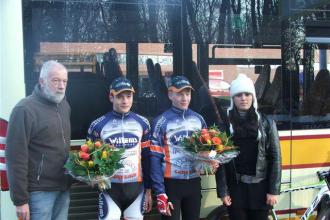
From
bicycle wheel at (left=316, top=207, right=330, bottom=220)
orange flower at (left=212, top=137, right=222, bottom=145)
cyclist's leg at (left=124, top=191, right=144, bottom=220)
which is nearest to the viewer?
orange flower at (left=212, top=137, right=222, bottom=145)

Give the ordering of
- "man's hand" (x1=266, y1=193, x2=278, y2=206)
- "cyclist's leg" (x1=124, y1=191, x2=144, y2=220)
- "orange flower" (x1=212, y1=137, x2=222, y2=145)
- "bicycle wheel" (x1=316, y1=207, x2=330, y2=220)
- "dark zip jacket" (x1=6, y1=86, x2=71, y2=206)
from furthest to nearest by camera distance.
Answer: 1. "bicycle wheel" (x1=316, y1=207, x2=330, y2=220)
2. "man's hand" (x1=266, y1=193, x2=278, y2=206)
3. "cyclist's leg" (x1=124, y1=191, x2=144, y2=220)
4. "orange flower" (x1=212, y1=137, x2=222, y2=145)
5. "dark zip jacket" (x1=6, y1=86, x2=71, y2=206)

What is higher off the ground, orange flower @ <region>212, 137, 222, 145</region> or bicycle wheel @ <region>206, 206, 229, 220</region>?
orange flower @ <region>212, 137, 222, 145</region>

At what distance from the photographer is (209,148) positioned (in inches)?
130

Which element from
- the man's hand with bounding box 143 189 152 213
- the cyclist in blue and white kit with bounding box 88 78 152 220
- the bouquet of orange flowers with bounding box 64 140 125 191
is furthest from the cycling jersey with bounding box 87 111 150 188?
the bouquet of orange flowers with bounding box 64 140 125 191

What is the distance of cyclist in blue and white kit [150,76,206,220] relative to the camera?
3471 millimetres

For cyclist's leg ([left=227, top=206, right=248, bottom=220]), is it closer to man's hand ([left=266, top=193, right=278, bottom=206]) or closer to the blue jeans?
man's hand ([left=266, top=193, right=278, bottom=206])

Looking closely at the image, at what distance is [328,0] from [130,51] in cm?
202

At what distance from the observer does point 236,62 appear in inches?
165

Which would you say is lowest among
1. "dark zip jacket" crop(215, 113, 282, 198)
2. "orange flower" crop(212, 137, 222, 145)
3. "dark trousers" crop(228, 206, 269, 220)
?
"dark trousers" crop(228, 206, 269, 220)

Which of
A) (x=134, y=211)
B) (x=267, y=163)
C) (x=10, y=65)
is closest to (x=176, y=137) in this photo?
(x=134, y=211)

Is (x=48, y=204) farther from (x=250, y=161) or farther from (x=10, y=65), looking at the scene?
(x=250, y=161)

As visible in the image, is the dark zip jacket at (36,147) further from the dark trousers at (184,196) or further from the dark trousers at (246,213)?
the dark trousers at (246,213)

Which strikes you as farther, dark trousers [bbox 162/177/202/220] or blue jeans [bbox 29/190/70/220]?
dark trousers [bbox 162/177/202/220]

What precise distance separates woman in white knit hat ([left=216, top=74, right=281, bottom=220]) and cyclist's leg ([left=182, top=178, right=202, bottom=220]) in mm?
187
